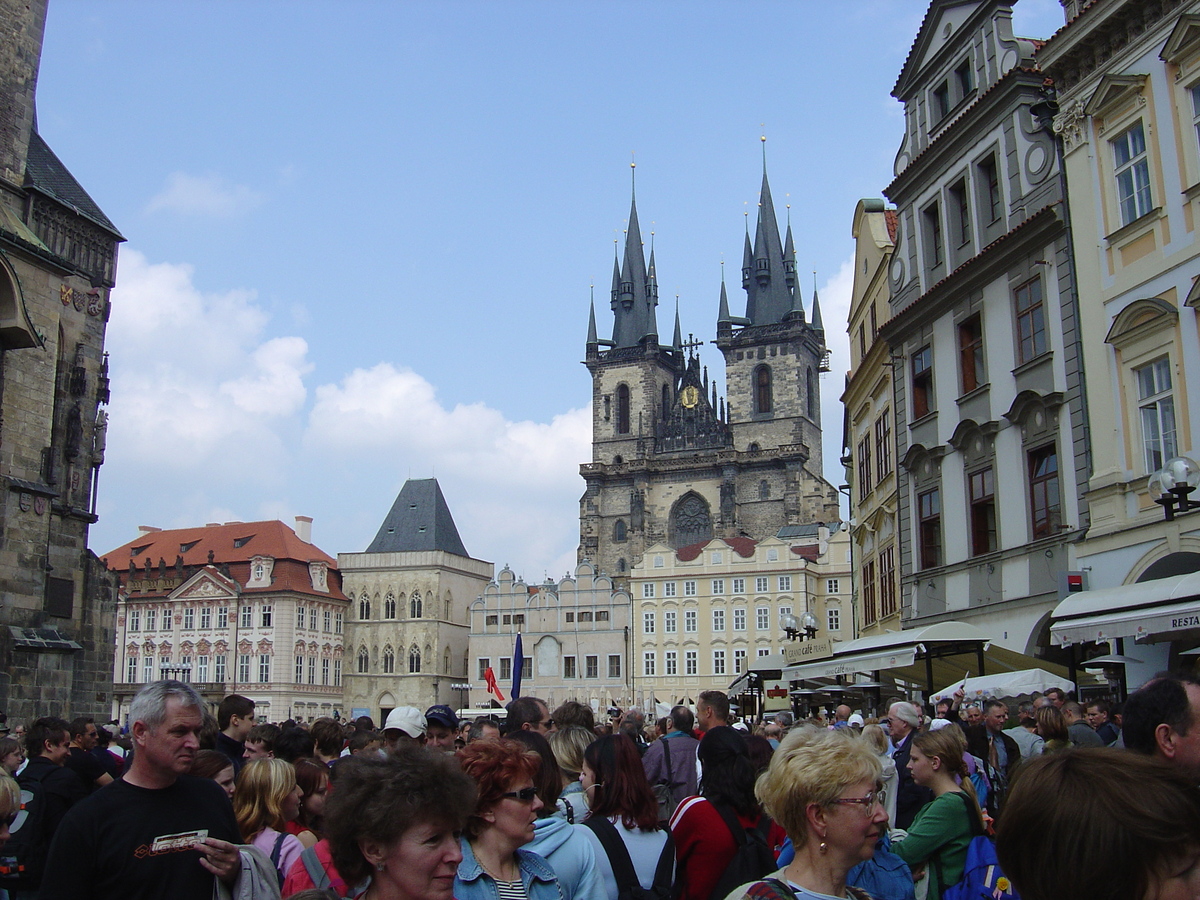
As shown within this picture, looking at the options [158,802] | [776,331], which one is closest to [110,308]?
[158,802]

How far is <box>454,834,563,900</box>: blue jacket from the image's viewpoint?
3408 mm

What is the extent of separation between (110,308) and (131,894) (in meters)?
21.9

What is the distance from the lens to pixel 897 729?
8.21m

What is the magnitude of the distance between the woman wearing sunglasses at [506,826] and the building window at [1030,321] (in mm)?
15003

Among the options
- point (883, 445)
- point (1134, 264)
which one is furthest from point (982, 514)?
point (883, 445)

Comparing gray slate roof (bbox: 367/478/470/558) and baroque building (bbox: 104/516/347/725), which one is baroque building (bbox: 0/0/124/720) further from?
gray slate roof (bbox: 367/478/470/558)

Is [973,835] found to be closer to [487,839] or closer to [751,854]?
[751,854]

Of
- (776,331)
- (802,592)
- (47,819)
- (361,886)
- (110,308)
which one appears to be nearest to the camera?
(361,886)

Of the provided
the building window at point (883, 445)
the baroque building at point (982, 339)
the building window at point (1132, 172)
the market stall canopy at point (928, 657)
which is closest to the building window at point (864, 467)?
the building window at point (883, 445)

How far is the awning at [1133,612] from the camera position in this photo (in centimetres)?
1076

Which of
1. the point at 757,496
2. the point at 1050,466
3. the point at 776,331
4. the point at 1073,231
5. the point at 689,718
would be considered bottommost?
the point at 689,718

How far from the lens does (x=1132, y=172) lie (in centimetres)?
1495

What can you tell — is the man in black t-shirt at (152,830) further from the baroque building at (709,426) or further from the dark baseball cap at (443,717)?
the baroque building at (709,426)

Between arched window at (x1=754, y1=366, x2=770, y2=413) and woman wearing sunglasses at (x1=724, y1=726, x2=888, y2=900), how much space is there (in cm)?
7814
